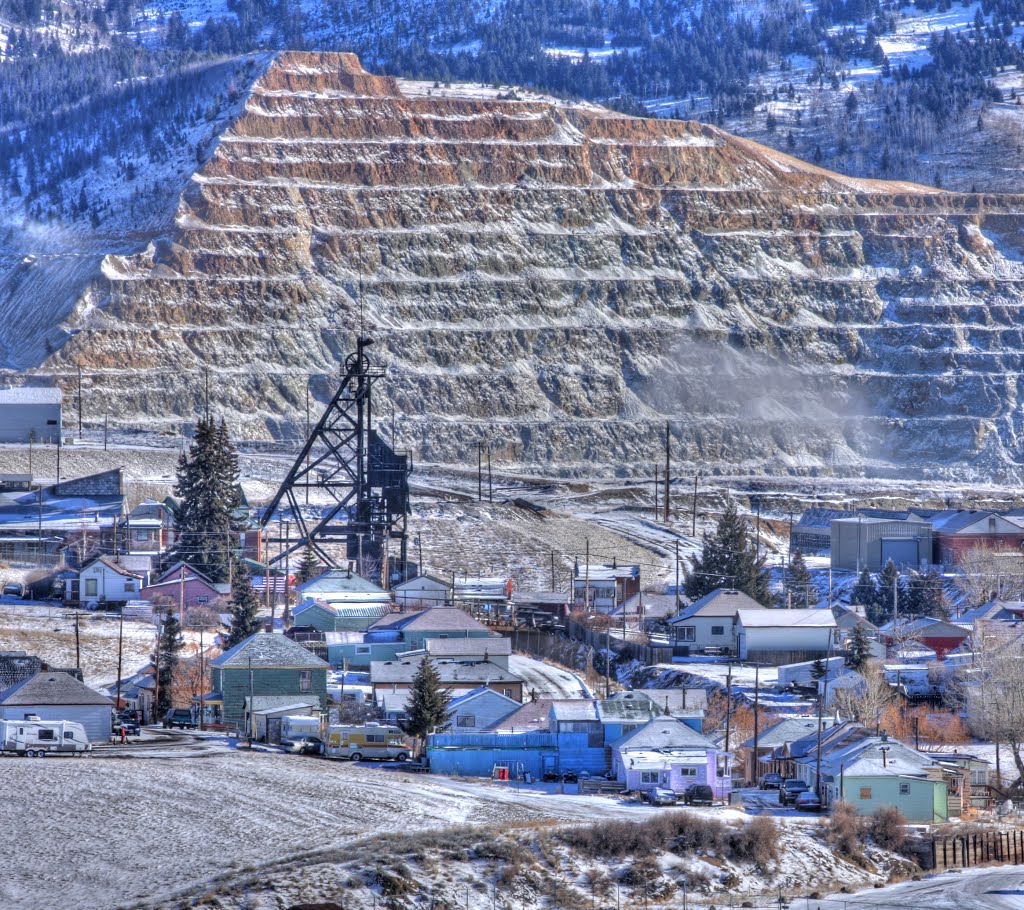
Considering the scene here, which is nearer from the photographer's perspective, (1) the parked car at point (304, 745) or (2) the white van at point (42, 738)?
(2) the white van at point (42, 738)

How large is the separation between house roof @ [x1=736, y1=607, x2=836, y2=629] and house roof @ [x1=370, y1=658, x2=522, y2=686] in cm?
1075

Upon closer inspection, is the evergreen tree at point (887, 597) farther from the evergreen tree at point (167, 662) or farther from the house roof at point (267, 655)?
the evergreen tree at point (167, 662)

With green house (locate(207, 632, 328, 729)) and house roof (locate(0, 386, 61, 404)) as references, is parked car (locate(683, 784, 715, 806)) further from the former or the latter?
house roof (locate(0, 386, 61, 404))

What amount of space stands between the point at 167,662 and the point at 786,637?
20.2 metres

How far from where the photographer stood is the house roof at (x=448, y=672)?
63.9 meters

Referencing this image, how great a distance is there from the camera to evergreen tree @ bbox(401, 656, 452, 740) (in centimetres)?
5725

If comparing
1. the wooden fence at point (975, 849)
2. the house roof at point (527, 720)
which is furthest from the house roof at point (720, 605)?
the wooden fence at point (975, 849)

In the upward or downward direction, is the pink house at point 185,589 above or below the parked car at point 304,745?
above

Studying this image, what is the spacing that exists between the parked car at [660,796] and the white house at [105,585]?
32.1 m

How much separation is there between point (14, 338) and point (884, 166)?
80.3 meters

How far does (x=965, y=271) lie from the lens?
167 metres

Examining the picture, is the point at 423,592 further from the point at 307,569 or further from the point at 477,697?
the point at 477,697

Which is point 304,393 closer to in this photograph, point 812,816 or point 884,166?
point 884,166

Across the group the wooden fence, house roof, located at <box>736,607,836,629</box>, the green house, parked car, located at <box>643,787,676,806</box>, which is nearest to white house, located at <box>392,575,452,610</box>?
house roof, located at <box>736,607,836,629</box>
